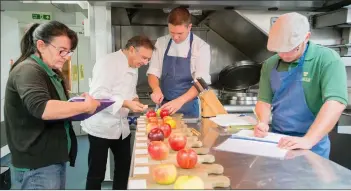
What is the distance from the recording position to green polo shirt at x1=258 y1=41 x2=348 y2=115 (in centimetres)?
127

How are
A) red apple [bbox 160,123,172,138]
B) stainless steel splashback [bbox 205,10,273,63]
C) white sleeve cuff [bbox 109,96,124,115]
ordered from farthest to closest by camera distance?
stainless steel splashback [bbox 205,10,273,63]
white sleeve cuff [bbox 109,96,124,115]
red apple [bbox 160,123,172,138]

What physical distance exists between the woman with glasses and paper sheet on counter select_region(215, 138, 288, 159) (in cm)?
57

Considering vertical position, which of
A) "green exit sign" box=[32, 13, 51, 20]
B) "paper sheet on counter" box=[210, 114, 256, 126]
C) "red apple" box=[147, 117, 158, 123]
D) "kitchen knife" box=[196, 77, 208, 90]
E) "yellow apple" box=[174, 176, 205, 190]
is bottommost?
"paper sheet on counter" box=[210, 114, 256, 126]

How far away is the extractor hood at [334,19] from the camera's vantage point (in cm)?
218

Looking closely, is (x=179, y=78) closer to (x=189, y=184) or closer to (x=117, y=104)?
(x=117, y=104)

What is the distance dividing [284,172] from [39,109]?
851 mm

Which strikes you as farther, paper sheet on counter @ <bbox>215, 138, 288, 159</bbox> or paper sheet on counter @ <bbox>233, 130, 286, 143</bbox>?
paper sheet on counter @ <bbox>233, 130, 286, 143</bbox>

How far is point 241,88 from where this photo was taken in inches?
120

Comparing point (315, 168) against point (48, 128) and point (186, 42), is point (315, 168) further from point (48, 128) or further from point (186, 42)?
point (186, 42)

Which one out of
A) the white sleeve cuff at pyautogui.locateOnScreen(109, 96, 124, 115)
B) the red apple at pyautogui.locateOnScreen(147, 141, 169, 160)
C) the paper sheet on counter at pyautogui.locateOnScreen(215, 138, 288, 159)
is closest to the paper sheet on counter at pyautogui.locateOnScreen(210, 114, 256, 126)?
the paper sheet on counter at pyautogui.locateOnScreen(215, 138, 288, 159)

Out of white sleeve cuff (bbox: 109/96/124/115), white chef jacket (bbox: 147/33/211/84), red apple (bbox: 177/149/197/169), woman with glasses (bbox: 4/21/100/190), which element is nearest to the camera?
red apple (bbox: 177/149/197/169)

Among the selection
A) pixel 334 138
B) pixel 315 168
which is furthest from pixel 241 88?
pixel 315 168

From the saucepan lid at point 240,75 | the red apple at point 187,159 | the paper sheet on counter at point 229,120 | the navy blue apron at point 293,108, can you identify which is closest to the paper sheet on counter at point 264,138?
the navy blue apron at point 293,108

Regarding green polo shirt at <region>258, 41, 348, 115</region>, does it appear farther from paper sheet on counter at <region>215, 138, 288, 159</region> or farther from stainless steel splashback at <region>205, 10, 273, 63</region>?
stainless steel splashback at <region>205, 10, 273, 63</region>
